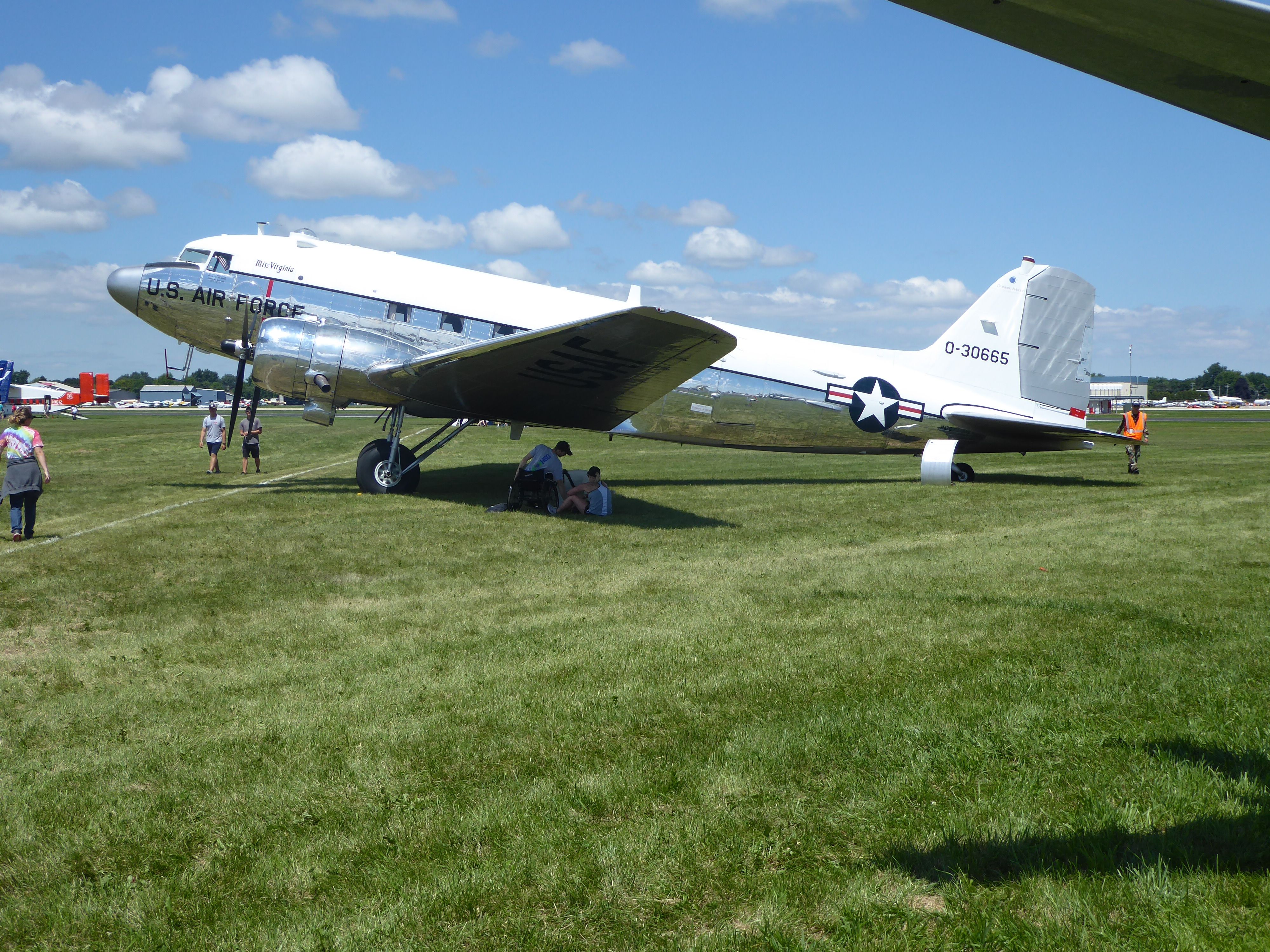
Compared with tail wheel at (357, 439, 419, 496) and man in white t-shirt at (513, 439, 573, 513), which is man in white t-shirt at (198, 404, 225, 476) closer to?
tail wheel at (357, 439, 419, 496)

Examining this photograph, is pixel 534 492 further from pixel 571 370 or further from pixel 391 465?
pixel 391 465

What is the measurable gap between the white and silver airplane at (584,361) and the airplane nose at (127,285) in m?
0.03

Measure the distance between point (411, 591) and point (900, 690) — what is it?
4707 mm

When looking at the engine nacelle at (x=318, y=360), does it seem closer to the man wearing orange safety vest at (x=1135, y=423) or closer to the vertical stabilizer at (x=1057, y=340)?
the vertical stabilizer at (x=1057, y=340)

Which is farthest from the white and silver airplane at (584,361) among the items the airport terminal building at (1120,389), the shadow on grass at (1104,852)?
the airport terminal building at (1120,389)

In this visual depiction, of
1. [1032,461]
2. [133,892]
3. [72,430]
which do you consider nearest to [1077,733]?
[133,892]

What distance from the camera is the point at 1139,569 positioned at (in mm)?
8328

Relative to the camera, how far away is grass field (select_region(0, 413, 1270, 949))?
2.82m

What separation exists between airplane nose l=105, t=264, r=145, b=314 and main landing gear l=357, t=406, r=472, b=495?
4.88 m

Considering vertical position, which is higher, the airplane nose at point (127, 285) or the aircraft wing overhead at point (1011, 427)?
the airplane nose at point (127, 285)

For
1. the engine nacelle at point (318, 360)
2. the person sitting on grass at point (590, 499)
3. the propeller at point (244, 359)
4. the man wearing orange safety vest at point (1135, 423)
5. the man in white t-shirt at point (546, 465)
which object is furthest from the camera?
the man wearing orange safety vest at point (1135, 423)

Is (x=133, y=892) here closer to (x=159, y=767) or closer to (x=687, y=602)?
(x=159, y=767)

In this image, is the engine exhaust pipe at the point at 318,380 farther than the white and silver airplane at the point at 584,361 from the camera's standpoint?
Yes

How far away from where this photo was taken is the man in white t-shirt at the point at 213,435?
20.2 metres
